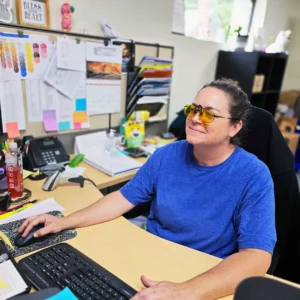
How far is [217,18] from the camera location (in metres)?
2.95

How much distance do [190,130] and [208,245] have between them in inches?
17.3

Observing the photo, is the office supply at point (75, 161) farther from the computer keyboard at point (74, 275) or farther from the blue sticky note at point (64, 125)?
the computer keyboard at point (74, 275)

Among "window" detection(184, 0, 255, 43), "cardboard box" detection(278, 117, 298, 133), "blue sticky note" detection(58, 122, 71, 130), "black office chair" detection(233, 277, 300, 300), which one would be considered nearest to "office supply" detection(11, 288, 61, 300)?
"black office chair" detection(233, 277, 300, 300)

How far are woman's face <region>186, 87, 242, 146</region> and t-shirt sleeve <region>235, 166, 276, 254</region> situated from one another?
19 centimetres


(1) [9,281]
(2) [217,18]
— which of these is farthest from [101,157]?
(2) [217,18]

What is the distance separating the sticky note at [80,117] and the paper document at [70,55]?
0.90ft

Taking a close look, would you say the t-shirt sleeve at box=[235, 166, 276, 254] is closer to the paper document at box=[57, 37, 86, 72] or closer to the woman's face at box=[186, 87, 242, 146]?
the woman's face at box=[186, 87, 242, 146]

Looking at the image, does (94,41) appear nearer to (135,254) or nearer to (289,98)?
(135,254)

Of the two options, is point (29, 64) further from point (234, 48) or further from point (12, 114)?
point (234, 48)

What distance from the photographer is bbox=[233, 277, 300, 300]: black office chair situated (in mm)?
461

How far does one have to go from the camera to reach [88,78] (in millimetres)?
1854

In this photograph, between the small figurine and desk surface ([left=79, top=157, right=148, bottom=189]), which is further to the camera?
the small figurine

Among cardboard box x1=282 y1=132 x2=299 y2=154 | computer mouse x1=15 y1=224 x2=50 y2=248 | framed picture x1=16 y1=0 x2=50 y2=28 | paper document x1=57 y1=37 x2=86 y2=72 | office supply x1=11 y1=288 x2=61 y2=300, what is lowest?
cardboard box x1=282 y1=132 x2=299 y2=154

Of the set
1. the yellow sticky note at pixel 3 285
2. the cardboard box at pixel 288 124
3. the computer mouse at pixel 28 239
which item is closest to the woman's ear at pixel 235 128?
the computer mouse at pixel 28 239
